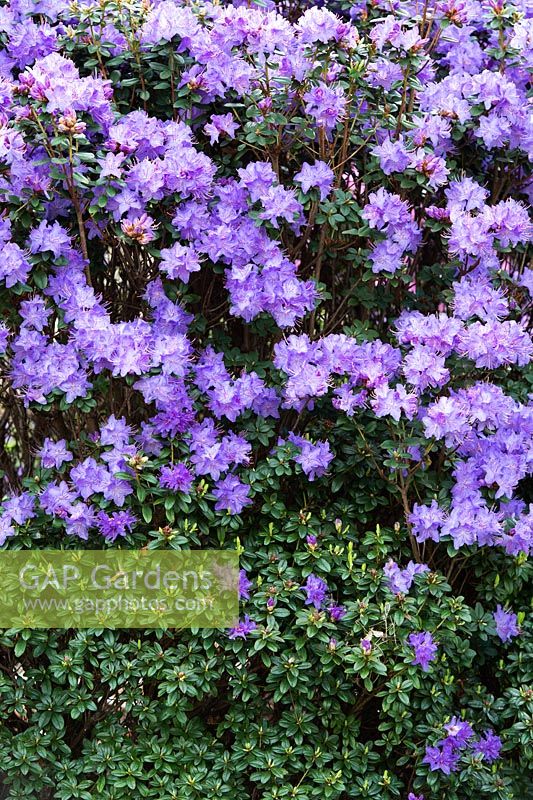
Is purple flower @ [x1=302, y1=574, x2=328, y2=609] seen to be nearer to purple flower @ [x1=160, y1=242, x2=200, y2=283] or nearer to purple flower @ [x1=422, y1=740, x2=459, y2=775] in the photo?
purple flower @ [x1=422, y1=740, x2=459, y2=775]

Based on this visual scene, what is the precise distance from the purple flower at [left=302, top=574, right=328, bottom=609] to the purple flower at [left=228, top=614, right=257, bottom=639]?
145 millimetres

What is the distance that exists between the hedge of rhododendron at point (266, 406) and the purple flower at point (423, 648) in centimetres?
1

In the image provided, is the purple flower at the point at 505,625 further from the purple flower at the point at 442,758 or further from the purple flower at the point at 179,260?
Result: the purple flower at the point at 179,260

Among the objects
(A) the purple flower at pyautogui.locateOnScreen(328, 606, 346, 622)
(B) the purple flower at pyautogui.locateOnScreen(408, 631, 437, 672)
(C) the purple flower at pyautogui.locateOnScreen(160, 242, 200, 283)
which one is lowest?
(B) the purple flower at pyautogui.locateOnScreen(408, 631, 437, 672)

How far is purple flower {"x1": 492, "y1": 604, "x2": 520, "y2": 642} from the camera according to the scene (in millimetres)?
2783

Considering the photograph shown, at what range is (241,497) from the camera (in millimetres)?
2730

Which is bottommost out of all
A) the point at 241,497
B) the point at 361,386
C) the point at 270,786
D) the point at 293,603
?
the point at 270,786

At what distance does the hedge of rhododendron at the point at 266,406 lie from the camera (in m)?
2.65

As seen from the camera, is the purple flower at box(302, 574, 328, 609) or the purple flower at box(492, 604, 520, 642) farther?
the purple flower at box(492, 604, 520, 642)

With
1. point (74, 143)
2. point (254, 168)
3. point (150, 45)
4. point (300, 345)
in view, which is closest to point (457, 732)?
point (300, 345)

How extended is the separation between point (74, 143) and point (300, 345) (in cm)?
73

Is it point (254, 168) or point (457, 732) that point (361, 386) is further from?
point (457, 732)

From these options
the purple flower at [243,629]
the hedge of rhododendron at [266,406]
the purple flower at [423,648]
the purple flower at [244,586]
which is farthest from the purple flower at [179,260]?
the purple flower at [423,648]

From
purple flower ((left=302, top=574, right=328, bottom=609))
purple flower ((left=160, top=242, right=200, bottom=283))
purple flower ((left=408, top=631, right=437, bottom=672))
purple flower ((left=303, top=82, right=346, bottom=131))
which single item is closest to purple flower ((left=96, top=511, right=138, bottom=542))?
purple flower ((left=302, top=574, right=328, bottom=609))
